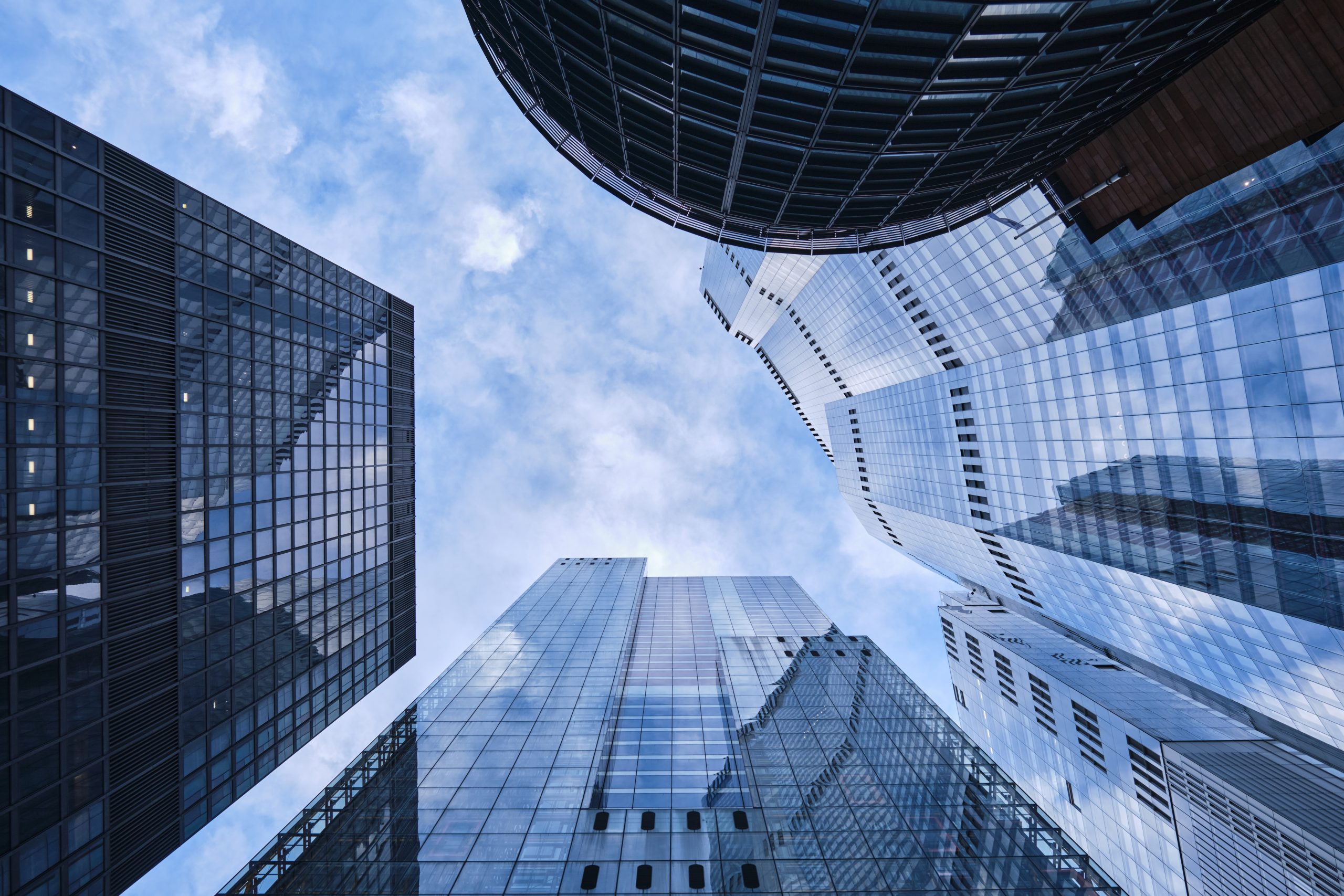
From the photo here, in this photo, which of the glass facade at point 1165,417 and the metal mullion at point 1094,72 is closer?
the metal mullion at point 1094,72

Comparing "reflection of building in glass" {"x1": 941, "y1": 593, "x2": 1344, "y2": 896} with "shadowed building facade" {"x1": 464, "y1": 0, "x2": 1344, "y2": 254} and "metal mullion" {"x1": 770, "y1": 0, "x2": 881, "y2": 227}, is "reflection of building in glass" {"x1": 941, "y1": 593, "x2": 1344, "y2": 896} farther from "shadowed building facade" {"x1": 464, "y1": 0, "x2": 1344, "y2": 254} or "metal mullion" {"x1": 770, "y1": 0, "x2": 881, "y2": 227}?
"metal mullion" {"x1": 770, "y1": 0, "x2": 881, "y2": 227}

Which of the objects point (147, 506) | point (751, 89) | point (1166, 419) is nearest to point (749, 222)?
point (751, 89)

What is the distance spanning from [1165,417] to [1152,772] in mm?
42907

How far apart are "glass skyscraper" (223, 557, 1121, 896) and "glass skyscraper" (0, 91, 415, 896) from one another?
21.1ft

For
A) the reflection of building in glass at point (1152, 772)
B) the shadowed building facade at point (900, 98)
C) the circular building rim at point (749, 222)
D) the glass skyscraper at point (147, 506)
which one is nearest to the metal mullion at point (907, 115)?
the shadowed building facade at point (900, 98)

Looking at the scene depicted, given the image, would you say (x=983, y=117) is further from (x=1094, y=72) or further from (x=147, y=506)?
(x=147, y=506)

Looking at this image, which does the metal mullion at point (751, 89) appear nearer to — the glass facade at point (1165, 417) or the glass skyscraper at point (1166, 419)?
the glass facade at point (1165, 417)

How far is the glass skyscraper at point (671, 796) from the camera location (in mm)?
21375

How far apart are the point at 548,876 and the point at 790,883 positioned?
377 inches

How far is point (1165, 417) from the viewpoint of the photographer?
37062 mm

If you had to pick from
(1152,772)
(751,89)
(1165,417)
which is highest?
(751,89)

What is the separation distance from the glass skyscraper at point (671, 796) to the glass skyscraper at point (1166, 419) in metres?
20.8

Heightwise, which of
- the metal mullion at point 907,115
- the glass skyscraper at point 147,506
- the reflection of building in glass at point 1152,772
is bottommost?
the reflection of building in glass at point 1152,772

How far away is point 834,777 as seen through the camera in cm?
2781
